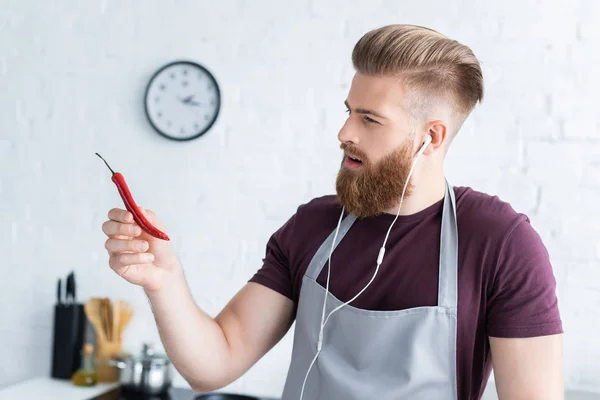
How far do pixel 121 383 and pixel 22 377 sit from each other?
0.56 metres

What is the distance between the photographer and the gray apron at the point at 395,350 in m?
1.32

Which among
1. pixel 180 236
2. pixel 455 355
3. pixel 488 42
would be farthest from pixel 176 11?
pixel 455 355

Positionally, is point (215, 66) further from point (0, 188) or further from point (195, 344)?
point (195, 344)

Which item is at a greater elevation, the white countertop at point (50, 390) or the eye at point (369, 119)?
the eye at point (369, 119)

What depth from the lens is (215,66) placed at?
8.36ft

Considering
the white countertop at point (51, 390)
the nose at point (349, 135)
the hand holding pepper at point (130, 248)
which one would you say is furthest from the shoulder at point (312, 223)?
the white countertop at point (51, 390)

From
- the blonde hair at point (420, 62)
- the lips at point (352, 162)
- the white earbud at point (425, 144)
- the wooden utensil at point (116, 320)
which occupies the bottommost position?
the wooden utensil at point (116, 320)

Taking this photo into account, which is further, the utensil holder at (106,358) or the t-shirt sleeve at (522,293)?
the utensil holder at (106,358)

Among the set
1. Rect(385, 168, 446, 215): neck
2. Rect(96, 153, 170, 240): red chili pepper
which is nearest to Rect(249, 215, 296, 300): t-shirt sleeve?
Rect(385, 168, 446, 215): neck

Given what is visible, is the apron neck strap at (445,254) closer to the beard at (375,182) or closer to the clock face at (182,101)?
the beard at (375,182)

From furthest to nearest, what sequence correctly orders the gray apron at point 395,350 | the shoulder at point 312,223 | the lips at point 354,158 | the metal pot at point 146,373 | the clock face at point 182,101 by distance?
the clock face at point 182,101
the metal pot at point 146,373
the shoulder at point 312,223
the lips at point 354,158
the gray apron at point 395,350

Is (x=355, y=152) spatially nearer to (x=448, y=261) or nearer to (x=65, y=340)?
(x=448, y=261)

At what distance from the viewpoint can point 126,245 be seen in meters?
1.23

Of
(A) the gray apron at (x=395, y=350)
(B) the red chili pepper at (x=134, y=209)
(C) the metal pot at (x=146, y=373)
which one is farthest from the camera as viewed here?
(C) the metal pot at (x=146, y=373)
